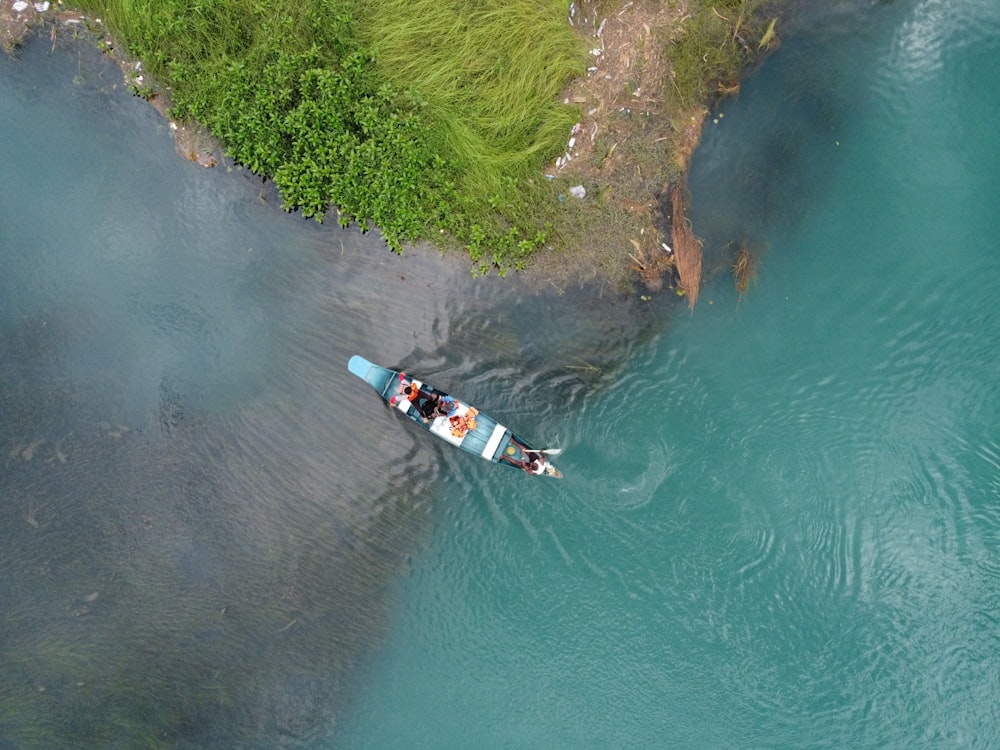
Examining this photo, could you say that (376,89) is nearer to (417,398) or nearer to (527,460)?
(417,398)

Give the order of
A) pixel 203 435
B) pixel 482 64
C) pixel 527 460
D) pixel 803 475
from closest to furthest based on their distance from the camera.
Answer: pixel 482 64, pixel 527 460, pixel 803 475, pixel 203 435

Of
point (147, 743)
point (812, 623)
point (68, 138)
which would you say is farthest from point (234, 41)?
point (812, 623)

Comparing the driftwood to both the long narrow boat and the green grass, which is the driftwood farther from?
the long narrow boat

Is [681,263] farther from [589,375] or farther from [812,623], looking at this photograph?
[812,623]

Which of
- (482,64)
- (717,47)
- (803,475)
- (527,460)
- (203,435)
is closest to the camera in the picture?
(482,64)

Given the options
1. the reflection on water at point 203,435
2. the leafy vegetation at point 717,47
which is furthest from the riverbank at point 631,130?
the reflection on water at point 203,435

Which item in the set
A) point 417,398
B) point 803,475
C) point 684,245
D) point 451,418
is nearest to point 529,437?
point 451,418

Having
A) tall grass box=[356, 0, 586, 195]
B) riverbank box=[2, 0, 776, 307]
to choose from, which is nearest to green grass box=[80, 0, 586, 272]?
Answer: tall grass box=[356, 0, 586, 195]
